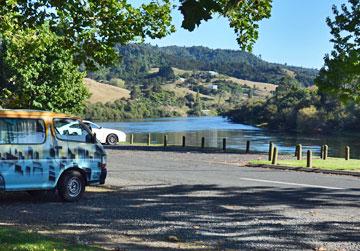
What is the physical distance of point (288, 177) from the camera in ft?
55.2

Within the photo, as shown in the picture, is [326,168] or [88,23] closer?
[88,23]

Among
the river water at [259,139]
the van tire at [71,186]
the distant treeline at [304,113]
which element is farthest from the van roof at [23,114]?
the distant treeline at [304,113]

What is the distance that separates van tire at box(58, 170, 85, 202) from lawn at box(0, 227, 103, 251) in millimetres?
3235

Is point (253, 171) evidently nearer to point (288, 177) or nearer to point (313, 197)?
point (288, 177)

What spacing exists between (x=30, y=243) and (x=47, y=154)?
151 inches

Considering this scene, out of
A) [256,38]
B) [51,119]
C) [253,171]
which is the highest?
[256,38]

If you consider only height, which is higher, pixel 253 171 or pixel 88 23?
pixel 88 23

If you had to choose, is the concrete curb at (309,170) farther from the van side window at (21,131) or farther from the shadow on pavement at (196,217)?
the van side window at (21,131)

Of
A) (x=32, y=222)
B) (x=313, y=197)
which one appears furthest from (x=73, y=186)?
(x=313, y=197)

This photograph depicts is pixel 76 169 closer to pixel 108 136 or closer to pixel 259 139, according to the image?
pixel 108 136

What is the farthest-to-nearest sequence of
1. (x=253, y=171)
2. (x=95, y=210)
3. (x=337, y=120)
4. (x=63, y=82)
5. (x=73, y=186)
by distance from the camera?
(x=337, y=120), (x=63, y=82), (x=253, y=171), (x=73, y=186), (x=95, y=210)

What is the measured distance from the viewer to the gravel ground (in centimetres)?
808

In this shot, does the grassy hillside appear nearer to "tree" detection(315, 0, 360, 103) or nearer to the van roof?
"tree" detection(315, 0, 360, 103)

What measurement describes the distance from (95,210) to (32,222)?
4.89 ft
